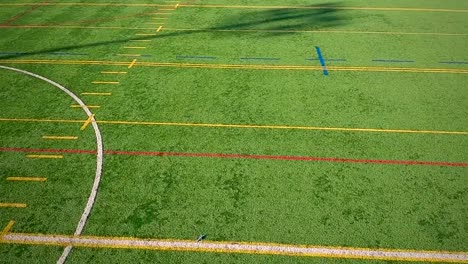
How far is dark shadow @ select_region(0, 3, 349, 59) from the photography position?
39.6 feet

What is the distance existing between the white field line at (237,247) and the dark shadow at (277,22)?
24.8ft

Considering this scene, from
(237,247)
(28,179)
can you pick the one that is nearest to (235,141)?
(237,247)

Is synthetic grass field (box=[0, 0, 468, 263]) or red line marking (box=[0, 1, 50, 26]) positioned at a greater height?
red line marking (box=[0, 1, 50, 26])

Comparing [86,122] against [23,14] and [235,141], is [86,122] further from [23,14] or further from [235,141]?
→ [23,14]

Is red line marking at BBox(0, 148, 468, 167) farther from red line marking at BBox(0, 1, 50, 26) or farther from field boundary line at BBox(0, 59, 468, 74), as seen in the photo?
red line marking at BBox(0, 1, 50, 26)

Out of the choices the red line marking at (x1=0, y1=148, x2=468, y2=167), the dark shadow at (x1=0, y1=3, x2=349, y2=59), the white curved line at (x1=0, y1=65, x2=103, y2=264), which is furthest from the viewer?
the dark shadow at (x1=0, y1=3, x2=349, y2=59)

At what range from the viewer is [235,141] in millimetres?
7242

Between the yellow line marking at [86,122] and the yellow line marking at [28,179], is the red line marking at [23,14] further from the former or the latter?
the yellow line marking at [28,179]

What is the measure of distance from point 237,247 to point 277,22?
10.1 meters

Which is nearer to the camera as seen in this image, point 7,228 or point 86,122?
point 7,228

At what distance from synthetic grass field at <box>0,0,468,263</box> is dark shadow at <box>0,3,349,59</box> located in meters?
0.15

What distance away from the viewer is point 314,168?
6.58 metres

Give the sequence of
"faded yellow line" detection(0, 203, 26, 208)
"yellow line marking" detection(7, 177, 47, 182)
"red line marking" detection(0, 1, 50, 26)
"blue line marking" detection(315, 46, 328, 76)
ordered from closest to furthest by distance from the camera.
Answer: "faded yellow line" detection(0, 203, 26, 208) < "yellow line marking" detection(7, 177, 47, 182) < "blue line marking" detection(315, 46, 328, 76) < "red line marking" detection(0, 1, 50, 26)

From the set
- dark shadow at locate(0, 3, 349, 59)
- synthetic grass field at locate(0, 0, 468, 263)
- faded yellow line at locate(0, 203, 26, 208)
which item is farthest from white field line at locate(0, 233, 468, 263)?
dark shadow at locate(0, 3, 349, 59)
